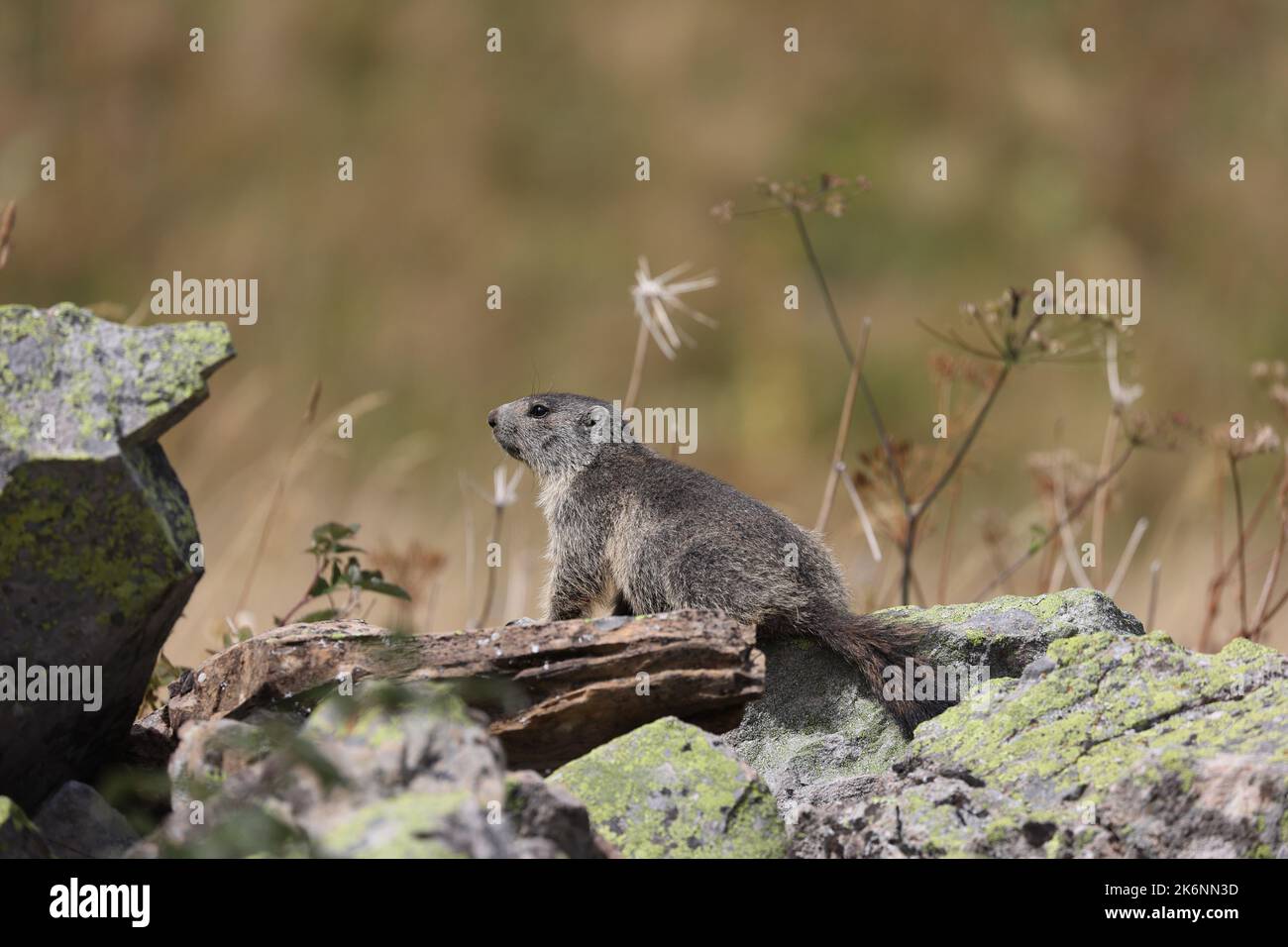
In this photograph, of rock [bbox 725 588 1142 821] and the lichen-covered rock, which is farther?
rock [bbox 725 588 1142 821]

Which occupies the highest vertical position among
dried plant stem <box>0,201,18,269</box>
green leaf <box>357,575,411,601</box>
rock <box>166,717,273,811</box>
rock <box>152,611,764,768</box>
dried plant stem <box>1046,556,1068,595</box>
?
dried plant stem <box>0,201,18,269</box>

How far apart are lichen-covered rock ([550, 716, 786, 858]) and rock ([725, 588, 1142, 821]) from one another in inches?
36.3

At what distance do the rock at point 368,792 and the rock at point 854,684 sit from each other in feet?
7.14

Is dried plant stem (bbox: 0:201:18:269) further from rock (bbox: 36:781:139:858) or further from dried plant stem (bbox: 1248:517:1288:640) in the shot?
dried plant stem (bbox: 1248:517:1288:640)

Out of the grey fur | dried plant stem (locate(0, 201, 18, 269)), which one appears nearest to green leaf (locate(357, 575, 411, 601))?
the grey fur

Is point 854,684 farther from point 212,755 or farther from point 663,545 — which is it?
point 212,755

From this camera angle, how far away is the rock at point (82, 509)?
5.25 meters

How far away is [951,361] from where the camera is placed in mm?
8820

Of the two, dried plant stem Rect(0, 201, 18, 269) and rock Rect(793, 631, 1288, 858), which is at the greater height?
dried plant stem Rect(0, 201, 18, 269)

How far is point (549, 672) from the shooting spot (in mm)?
5855

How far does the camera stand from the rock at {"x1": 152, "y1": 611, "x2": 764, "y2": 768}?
19.1ft

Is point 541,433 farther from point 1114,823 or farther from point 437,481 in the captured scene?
point 437,481

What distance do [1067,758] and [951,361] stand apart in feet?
12.7
